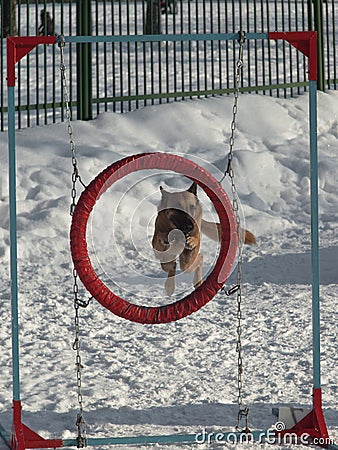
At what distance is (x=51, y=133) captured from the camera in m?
10.2

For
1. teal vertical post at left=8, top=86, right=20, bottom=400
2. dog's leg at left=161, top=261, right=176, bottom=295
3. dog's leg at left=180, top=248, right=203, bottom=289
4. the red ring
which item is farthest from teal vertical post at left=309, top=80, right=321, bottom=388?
teal vertical post at left=8, top=86, right=20, bottom=400

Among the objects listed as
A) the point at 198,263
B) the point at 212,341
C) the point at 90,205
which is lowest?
the point at 212,341

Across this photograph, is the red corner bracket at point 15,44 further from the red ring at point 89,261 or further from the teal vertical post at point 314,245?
the teal vertical post at point 314,245

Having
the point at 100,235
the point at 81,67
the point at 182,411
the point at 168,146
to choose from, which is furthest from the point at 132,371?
the point at 81,67

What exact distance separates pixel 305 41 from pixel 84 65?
21.4 ft

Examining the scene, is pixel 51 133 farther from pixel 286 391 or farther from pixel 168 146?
pixel 286 391

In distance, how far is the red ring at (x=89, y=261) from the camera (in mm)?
4438

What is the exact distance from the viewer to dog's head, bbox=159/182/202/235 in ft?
17.3

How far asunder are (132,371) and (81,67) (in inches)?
243

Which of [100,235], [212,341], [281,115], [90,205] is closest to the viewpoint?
[90,205]

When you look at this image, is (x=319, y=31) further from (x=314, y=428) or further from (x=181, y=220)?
(x=314, y=428)

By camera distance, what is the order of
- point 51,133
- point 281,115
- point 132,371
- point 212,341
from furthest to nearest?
point 281,115, point 51,133, point 212,341, point 132,371

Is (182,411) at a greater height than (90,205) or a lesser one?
lesser

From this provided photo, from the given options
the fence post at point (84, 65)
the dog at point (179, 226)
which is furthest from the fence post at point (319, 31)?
the dog at point (179, 226)
